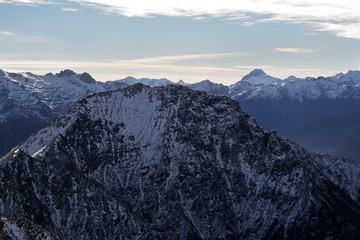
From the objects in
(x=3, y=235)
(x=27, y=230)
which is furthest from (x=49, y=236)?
(x=3, y=235)

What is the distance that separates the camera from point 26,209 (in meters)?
199

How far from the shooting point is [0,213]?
194 m

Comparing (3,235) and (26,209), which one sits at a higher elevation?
(3,235)

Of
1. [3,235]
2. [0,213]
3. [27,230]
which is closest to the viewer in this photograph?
[3,235]

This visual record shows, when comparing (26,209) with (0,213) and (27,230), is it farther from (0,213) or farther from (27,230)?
(27,230)

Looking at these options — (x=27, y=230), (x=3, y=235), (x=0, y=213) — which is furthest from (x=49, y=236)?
(x=0, y=213)

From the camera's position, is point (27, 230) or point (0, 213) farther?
point (0, 213)

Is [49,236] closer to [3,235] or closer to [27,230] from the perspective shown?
[27,230]

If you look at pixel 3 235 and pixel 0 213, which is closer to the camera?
pixel 3 235

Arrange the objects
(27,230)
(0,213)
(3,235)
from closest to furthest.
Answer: (3,235)
(27,230)
(0,213)

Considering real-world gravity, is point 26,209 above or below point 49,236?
below

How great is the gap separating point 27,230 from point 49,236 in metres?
6.06

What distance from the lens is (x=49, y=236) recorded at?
12325cm

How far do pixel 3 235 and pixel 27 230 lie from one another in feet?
35.4
